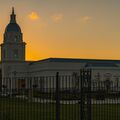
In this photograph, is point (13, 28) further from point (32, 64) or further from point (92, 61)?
point (92, 61)

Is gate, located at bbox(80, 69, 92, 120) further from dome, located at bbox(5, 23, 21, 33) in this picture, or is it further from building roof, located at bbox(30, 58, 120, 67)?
dome, located at bbox(5, 23, 21, 33)

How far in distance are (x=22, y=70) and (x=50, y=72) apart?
13.9 meters

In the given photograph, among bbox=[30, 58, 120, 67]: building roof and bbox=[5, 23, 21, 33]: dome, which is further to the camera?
bbox=[5, 23, 21, 33]: dome

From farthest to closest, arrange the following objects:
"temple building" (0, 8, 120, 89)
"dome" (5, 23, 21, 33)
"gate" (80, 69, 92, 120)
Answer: "dome" (5, 23, 21, 33) < "temple building" (0, 8, 120, 89) < "gate" (80, 69, 92, 120)

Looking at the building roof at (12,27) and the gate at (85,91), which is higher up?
the building roof at (12,27)

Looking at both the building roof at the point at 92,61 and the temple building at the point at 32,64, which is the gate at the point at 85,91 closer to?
the temple building at the point at 32,64

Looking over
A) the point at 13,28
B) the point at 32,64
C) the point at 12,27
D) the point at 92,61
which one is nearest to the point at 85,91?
the point at 13,28

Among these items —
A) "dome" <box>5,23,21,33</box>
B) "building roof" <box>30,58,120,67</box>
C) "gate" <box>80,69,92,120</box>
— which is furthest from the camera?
"dome" <box>5,23,21,33</box>

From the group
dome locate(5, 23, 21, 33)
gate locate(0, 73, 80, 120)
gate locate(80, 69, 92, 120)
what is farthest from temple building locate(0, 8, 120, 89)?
gate locate(80, 69, 92, 120)

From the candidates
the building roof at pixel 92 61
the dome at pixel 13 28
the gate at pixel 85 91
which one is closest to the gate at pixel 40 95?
the gate at pixel 85 91

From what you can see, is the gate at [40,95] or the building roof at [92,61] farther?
the building roof at [92,61]

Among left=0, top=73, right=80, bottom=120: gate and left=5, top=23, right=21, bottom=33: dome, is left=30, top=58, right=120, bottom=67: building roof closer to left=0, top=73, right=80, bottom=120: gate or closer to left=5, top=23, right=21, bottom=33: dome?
left=5, top=23, right=21, bottom=33: dome

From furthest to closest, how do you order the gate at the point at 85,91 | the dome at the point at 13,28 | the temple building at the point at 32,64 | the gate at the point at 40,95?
1. the dome at the point at 13,28
2. the temple building at the point at 32,64
3. the gate at the point at 40,95
4. the gate at the point at 85,91

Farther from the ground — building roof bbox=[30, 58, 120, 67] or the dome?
the dome
